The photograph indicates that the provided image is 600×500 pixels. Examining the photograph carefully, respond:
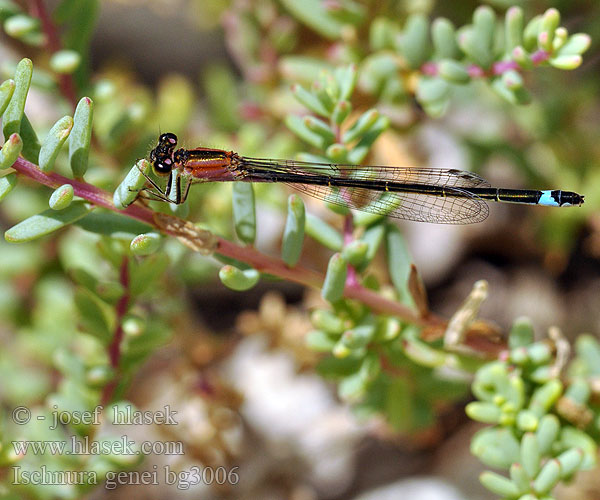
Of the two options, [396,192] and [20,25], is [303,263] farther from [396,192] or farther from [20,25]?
[20,25]

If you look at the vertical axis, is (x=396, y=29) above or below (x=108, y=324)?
above

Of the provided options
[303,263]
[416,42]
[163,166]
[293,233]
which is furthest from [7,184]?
[303,263]

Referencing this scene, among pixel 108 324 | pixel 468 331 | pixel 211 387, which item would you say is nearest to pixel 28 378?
pixel 211 387

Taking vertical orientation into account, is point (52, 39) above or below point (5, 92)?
above

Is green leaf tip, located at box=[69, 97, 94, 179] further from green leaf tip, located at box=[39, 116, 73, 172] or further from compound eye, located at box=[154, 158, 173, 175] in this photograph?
compound eye, located at box=[154, 158, 173, 175]

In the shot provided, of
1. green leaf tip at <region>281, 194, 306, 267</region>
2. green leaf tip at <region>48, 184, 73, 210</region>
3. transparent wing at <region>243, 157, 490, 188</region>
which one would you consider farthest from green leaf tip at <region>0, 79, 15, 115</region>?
transparent wing at <region>243, 157, 490, 188</region>

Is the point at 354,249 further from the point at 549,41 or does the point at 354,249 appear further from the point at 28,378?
the point at 28,378
